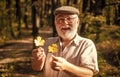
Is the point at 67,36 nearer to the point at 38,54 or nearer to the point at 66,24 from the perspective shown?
the point at 66,24

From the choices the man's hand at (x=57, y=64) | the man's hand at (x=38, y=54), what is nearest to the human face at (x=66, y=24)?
the man's hand at (x=38, y=54)

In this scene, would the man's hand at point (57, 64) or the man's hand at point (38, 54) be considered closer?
the man's hand at point (57, 64)

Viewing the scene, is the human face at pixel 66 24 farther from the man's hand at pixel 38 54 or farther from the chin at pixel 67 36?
the man's hand at pixel 38 54

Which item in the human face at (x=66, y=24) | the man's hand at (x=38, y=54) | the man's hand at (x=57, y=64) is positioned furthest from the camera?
the human face at (x=66, y=24)

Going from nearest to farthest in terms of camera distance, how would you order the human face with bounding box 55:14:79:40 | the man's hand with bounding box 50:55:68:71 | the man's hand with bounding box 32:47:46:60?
1. the man's hand with bounding box 50:55:68:71
2. the man's hand with bounding box 32:47:46:60
3. the human face with bounding box 55:14:79:40

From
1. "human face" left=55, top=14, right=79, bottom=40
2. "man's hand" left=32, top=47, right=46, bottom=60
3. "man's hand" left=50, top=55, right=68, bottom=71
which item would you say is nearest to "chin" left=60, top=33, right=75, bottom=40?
"human face" left=55, top=14, right=79, bottom=40

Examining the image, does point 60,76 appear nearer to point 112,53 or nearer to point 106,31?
point 112,53

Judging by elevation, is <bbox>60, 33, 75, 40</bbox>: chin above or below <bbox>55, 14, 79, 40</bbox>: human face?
below

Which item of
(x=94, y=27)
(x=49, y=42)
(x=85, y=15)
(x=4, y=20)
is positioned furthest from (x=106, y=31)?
(x=49, y=42)

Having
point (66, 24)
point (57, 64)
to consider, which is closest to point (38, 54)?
A: point (57, 64)

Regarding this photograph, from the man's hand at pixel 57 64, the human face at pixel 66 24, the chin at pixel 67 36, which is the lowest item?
the man's hand at pixel 57 64

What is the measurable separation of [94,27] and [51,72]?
12265mm

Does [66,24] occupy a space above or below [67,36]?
above

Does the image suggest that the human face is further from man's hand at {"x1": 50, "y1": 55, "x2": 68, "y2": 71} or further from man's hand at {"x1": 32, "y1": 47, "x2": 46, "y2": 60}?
man's hand at {"x1": 50, "y1": 55, "x2": 68, "y2": 71}
